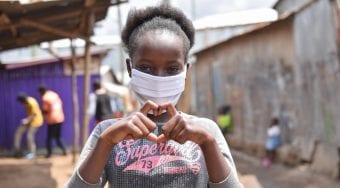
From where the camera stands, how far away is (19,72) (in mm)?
12594

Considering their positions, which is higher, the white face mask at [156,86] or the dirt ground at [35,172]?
the white face mask at [156,86]

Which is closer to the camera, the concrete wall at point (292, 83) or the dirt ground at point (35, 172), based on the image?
the dirt ground at point (35, 172)

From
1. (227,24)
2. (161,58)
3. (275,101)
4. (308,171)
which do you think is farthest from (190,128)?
(275,101)

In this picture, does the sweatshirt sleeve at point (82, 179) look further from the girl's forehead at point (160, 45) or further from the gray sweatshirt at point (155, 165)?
the girl's forehead at point (160, 45)

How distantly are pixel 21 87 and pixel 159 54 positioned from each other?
11538 millimetres

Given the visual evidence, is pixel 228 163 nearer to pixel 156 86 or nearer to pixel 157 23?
pixel 156 86

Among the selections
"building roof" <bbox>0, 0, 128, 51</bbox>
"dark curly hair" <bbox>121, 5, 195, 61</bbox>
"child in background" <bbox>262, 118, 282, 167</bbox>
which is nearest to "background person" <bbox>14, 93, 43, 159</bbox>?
"building roof" <bbox>0, 0, 128, 51</bbox>

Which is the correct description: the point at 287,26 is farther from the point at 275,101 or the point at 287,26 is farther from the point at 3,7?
the point at 3,7

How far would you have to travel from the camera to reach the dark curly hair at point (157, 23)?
5.59 feet

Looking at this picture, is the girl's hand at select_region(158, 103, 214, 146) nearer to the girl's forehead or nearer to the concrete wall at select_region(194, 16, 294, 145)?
the girl's forehead

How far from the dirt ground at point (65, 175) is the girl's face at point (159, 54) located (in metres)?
6.37

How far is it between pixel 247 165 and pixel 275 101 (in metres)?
1.56

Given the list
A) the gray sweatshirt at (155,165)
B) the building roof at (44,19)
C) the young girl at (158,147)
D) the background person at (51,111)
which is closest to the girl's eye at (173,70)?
the young girl at (158,147)

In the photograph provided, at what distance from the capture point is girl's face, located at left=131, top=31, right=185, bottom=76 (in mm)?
1604
